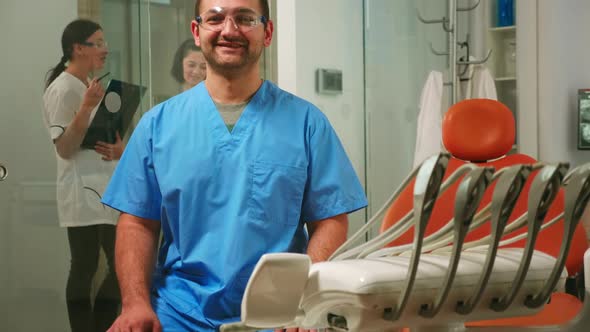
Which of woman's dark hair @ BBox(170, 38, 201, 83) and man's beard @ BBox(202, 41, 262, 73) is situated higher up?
woman's dark hair @ BBox(170, 38, 201, 83)

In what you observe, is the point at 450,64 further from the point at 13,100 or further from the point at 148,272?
the point at 148,272

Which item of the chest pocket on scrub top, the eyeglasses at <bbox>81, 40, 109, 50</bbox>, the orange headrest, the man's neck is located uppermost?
the eyeglasses at <bbox>81, 40, 109, 50</bbox>

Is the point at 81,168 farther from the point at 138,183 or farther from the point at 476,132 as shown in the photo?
the point at 476,132

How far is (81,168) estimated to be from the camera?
8.64 feet

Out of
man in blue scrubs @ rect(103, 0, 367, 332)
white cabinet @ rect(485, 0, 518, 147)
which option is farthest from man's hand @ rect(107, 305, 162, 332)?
white cabinet @ rect(485, 0, 518, 147)

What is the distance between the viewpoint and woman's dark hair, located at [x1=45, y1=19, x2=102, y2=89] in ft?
8.46

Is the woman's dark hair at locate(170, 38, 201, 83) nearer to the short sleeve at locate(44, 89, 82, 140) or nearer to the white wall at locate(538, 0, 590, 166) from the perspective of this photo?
the short sleeve at locate(44, 89, 82, 140)

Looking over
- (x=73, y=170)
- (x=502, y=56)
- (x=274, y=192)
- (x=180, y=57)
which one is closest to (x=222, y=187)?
(x=274, y=192)

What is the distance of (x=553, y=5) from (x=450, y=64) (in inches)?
24.7

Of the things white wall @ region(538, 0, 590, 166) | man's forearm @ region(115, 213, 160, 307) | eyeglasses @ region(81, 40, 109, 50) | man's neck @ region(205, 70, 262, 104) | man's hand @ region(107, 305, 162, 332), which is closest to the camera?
A: man's hand @ region(107, 305, 162, 332)

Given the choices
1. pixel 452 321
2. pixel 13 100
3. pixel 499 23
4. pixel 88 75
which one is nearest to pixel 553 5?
pixel 499 23

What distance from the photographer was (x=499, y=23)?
14.6 ft

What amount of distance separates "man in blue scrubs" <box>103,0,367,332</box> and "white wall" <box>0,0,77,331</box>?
102 cm

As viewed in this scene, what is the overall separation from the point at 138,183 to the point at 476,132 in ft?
2.85
